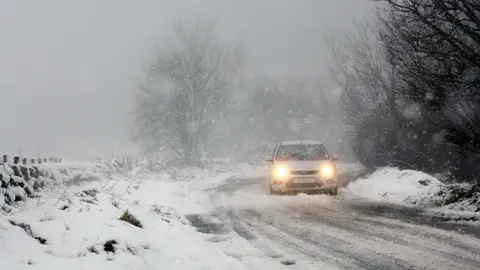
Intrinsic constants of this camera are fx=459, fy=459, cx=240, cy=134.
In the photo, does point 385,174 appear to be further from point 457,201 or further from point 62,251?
point 62,251

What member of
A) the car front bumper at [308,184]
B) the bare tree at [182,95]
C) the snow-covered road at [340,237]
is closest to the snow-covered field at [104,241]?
the snow-covered road at [340,237]

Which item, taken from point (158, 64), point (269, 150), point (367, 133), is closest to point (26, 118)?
point (269, 150)

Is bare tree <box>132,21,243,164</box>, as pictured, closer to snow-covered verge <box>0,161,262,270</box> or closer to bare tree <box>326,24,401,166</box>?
bare tree <box>326,24,401,166</box>

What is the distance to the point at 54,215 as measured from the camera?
611 cm

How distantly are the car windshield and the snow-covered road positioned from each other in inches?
150

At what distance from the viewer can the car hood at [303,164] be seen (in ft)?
45.1

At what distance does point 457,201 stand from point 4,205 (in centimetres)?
890

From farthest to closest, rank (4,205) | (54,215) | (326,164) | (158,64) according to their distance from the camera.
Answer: (158,64) → (326,164) → (4,205) → (54,215)

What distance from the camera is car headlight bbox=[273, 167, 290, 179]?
13.9 metres

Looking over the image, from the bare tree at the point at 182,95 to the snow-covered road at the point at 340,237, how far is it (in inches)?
1056

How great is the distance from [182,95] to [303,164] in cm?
2430

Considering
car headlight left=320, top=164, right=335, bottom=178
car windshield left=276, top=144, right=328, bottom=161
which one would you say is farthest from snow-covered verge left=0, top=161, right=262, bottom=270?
car windshield left=276, top=144, right=328, bottom=161

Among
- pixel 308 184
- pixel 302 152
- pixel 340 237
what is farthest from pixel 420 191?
pixel 340 237

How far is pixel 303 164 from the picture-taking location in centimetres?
1390
